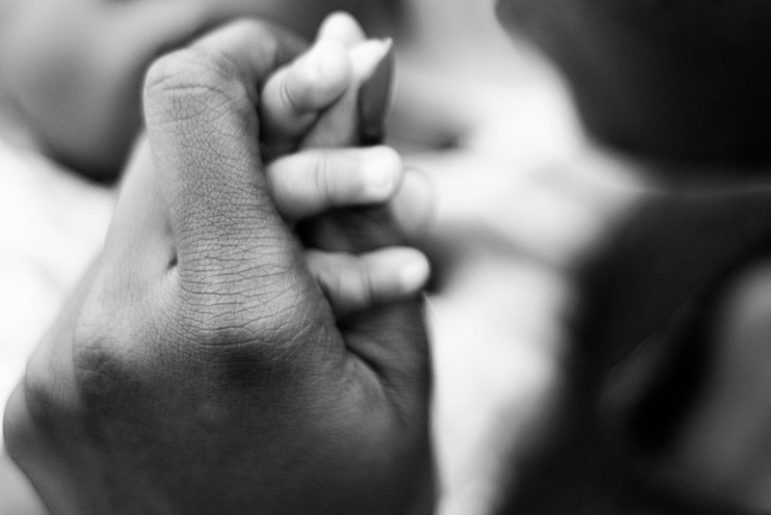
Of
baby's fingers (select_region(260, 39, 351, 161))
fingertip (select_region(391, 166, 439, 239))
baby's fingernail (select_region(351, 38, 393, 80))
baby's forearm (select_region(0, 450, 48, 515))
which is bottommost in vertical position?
baby's forearm (select_region(0, 450, 48, 515))

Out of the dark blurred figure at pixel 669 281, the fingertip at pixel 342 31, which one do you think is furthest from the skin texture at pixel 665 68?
the fingertip at pixel 342 31

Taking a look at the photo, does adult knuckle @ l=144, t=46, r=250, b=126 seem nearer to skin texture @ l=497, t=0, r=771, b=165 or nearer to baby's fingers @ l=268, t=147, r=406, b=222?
baby's fingers @ l=268, t=147, r=406, b=222

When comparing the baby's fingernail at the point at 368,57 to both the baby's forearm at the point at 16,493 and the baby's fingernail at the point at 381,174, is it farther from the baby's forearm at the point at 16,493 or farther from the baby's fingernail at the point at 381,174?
the baby's forearm at the point at 16,493

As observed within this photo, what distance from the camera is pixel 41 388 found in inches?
17.1

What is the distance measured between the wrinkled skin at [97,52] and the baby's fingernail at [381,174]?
0.72ft

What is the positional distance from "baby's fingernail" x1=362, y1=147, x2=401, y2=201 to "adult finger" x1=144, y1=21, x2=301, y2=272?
5cm

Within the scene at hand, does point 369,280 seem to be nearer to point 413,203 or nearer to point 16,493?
point 413,203

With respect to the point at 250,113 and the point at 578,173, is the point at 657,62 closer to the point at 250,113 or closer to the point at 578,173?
the point at 578,173

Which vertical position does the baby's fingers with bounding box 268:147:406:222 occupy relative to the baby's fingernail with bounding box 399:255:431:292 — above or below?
above

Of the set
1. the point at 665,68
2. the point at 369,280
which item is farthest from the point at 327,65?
the point at 665,68

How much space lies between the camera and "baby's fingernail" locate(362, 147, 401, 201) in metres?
0.41

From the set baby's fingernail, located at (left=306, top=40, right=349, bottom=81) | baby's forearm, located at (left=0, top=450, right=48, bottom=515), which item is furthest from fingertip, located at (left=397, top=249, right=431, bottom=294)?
baby's forearm, located at (left=0, top=450, right=48, bottom=515)

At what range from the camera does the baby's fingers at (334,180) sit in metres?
0.41

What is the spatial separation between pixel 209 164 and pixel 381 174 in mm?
85
